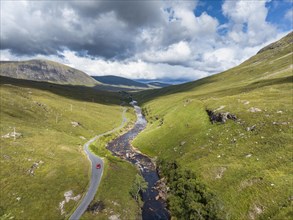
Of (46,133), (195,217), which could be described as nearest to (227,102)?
(195,217)

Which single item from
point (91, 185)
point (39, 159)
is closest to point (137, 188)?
point (91, 185)

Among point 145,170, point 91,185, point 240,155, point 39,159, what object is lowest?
point 145,170

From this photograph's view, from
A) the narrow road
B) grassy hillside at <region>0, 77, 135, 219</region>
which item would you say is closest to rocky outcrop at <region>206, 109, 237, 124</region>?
the narrow road

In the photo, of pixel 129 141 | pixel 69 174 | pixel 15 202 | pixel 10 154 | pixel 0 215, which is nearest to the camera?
pixel 0 215

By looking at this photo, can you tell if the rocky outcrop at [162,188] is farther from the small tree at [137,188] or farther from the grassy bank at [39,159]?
the grassy bank at [39,159]

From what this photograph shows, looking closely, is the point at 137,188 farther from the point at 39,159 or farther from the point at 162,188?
the point at 39,159

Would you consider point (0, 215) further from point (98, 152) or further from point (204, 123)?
point (204, 123)
